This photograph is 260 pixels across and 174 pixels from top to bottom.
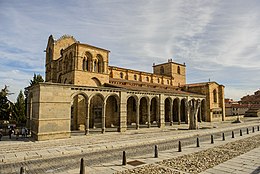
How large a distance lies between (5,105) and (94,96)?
819 inches

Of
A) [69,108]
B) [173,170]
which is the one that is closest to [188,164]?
[173,170]

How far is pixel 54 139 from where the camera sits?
17234mm

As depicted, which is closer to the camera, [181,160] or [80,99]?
[181,160]

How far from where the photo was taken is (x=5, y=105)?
115 feet

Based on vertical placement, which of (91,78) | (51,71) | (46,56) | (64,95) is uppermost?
(46,56)

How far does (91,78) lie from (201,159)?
61.9 ft

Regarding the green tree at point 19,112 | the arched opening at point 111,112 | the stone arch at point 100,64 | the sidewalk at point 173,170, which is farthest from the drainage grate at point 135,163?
the green tree at point 19,112

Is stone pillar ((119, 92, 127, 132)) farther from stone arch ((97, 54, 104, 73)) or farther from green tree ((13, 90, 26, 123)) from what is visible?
green tree ((13, 90, 26, 123))

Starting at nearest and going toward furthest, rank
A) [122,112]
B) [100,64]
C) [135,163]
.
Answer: [135,163] → [122,112] → [100,64]

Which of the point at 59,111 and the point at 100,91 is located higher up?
the point at 100,91

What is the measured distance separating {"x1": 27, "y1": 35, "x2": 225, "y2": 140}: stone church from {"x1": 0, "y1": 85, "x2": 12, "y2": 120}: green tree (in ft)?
30.1

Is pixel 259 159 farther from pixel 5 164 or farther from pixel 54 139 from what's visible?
pixel 54 139

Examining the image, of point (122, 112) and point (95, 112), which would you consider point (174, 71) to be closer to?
point (95, 112)

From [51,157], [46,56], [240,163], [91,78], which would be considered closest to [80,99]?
[91,78]
